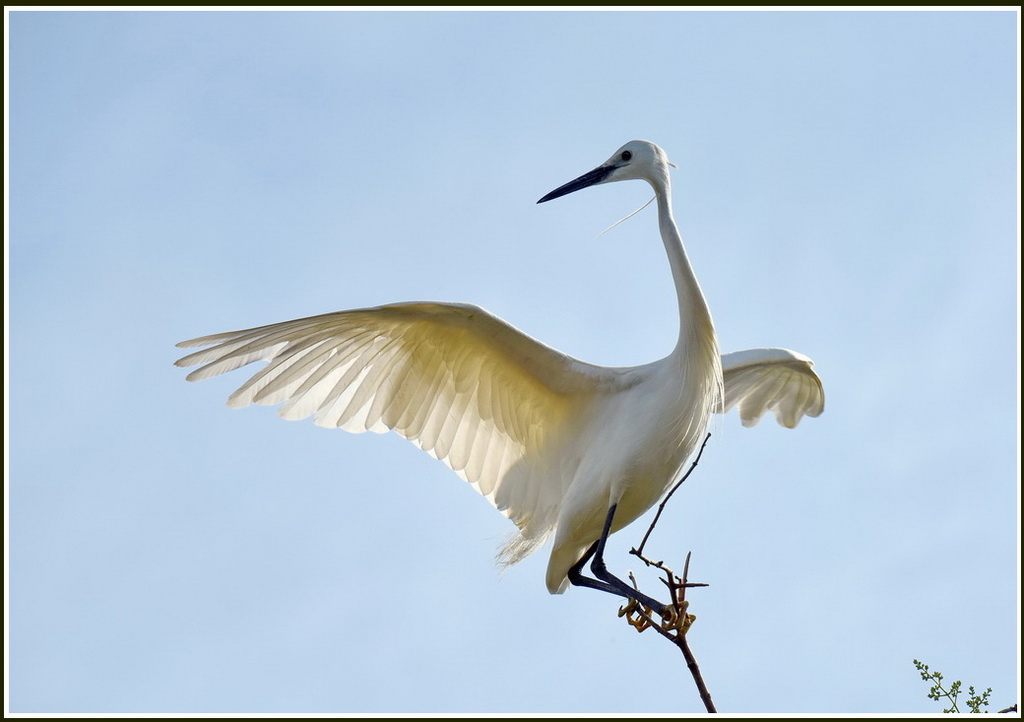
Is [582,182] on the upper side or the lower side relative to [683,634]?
upper

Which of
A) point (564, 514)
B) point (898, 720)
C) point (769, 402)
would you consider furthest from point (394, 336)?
point (898, 720)

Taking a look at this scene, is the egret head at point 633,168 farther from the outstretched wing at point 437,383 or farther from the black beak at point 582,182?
the outstretched wing at point 437,383

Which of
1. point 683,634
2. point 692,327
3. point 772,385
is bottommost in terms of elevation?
point 683,634

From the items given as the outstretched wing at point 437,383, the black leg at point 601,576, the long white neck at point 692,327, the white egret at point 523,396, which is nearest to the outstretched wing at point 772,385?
the white egret at point 523,396

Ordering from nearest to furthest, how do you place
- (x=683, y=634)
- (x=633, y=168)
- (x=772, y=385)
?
(x=683, y=634) → (x=633, y=168) → (x=772, y=385)

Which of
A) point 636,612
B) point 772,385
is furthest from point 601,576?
point 772,385

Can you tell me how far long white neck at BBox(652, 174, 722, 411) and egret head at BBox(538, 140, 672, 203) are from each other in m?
0.33

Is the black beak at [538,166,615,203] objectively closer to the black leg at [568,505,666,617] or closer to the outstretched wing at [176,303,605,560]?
→ the outstretched wing at [176,303,605,560]

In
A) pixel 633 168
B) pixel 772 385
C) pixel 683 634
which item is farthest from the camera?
pixel 772 385

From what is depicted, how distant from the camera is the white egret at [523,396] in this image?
16.8ft

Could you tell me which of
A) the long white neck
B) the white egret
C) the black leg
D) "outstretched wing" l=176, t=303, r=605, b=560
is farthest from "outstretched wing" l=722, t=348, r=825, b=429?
the black leg

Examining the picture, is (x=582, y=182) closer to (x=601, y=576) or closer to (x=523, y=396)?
(x=523, y=396)

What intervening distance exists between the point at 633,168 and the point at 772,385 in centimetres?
171

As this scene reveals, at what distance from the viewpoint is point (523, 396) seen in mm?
5598
